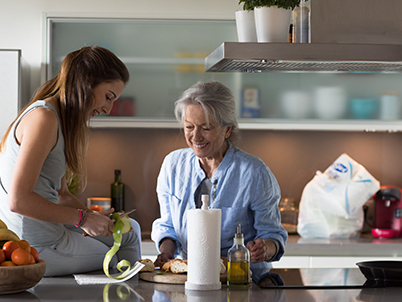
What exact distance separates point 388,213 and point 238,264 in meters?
2.00

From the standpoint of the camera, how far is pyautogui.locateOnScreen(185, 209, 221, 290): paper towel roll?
1.34m

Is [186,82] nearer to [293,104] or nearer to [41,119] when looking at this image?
[293,104]

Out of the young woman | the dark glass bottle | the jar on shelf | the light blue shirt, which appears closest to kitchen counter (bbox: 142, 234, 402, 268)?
the dark glass bottle

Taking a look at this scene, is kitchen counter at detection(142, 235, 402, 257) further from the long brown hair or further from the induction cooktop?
the long brown hair

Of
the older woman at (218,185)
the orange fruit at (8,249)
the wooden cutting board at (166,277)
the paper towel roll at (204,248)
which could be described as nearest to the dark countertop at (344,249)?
the older woman at (218,185)

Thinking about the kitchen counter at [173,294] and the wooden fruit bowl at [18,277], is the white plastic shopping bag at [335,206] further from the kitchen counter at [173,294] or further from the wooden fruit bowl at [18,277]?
the wooden fruit bowl at [18,277]

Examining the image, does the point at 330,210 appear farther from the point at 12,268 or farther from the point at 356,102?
the point at 12,268

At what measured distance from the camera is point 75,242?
161 centimetres

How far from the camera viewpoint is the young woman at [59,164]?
148cm

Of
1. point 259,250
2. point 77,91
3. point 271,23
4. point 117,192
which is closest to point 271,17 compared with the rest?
point 271,23

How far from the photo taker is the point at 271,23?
1570 millimetres

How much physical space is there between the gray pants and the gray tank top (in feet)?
0.10

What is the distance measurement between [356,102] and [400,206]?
0.69 metres

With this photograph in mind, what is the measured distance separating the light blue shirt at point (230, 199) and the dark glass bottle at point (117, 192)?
116 centimetres
